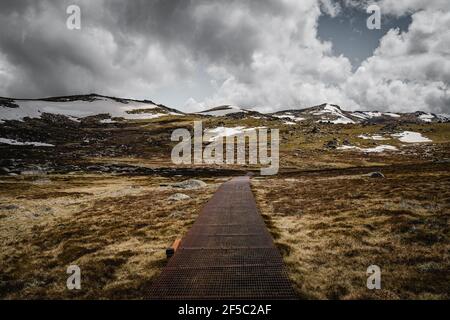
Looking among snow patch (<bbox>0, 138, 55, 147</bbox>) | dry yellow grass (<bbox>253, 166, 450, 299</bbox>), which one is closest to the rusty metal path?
dry yellow grass (<bbox>253, 166, 450, 299</bbox>)

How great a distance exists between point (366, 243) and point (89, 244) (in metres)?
16.5

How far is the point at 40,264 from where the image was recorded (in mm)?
14859

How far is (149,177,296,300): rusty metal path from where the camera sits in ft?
34.4

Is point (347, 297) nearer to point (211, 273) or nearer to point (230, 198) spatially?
point (211, 273)

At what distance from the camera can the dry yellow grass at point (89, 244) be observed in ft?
38.9

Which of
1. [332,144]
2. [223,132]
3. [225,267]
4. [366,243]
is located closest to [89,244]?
[225,267]

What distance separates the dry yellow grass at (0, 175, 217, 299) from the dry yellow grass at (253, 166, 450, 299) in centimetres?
685

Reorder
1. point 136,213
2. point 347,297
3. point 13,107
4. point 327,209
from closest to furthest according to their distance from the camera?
point 347,297, point 327,209, point 136,213, point 13,107

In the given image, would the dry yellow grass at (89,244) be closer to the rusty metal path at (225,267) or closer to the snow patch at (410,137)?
the rusty metal path at (225,267)

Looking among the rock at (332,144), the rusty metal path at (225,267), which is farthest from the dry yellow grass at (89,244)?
the rock at (332,144)

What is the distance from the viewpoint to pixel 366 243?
1526cm

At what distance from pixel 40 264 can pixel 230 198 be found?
1961cm

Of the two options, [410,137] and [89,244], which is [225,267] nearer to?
[89,244]
